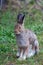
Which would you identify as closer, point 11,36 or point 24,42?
point 24,42

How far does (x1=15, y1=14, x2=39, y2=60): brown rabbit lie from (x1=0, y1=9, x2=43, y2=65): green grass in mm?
192

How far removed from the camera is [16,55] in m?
7.62

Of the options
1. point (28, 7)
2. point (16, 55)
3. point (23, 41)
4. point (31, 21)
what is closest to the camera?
point (23, 41)

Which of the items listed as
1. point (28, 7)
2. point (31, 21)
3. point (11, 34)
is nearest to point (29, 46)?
point (11, 34)

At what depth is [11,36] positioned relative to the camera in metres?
9.48

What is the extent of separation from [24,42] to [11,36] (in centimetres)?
239

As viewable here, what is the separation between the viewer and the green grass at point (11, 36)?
7.47m

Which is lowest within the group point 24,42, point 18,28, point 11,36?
point 11,36

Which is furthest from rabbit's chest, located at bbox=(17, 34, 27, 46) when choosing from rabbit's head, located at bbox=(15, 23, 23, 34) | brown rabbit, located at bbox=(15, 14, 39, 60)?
rabbit's head, located at bbox=(15, 23, 23, 34)

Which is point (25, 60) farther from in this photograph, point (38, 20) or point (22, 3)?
point (22, 3)

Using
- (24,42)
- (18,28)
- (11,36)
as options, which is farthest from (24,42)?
(11,36)

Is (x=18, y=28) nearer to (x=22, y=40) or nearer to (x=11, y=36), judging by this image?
(x=22, y=40)

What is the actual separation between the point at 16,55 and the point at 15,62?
0.27 m

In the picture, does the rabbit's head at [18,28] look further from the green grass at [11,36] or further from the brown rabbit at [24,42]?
the green grass at [11,36]
